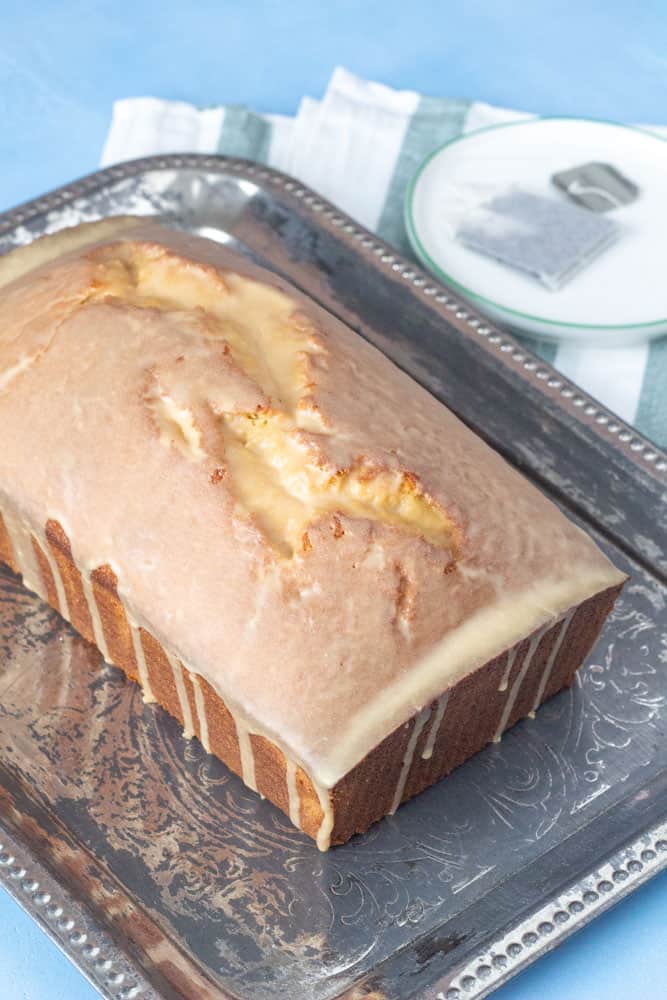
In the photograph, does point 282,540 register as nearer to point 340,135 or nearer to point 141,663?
point 141,663

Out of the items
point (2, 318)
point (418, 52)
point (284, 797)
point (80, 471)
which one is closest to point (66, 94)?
point (418, 52)

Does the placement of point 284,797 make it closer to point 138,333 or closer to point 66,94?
point 138,333

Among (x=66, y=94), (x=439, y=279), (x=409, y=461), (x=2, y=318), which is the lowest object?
(x=409, y=461)

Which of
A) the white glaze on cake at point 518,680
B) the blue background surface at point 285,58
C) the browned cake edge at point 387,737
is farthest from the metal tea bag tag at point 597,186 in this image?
the white glaze on cake at point 518,680

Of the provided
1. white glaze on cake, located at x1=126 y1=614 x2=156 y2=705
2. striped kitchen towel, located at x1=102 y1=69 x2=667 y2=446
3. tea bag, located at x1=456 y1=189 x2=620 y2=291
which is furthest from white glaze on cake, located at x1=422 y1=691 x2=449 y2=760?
striped kitchen towel, located at x1=102 y1=69 x2=667 y2=446

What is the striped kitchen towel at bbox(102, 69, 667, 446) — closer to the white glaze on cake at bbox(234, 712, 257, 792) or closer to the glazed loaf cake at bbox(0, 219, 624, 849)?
the glazed loaf cake at bbox(0, 219, 624, 849)

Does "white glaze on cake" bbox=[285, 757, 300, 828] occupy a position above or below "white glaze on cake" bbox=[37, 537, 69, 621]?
below

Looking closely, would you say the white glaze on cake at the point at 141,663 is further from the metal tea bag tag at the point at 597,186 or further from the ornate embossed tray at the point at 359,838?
the metal tea bag tag at the point at 597,186
